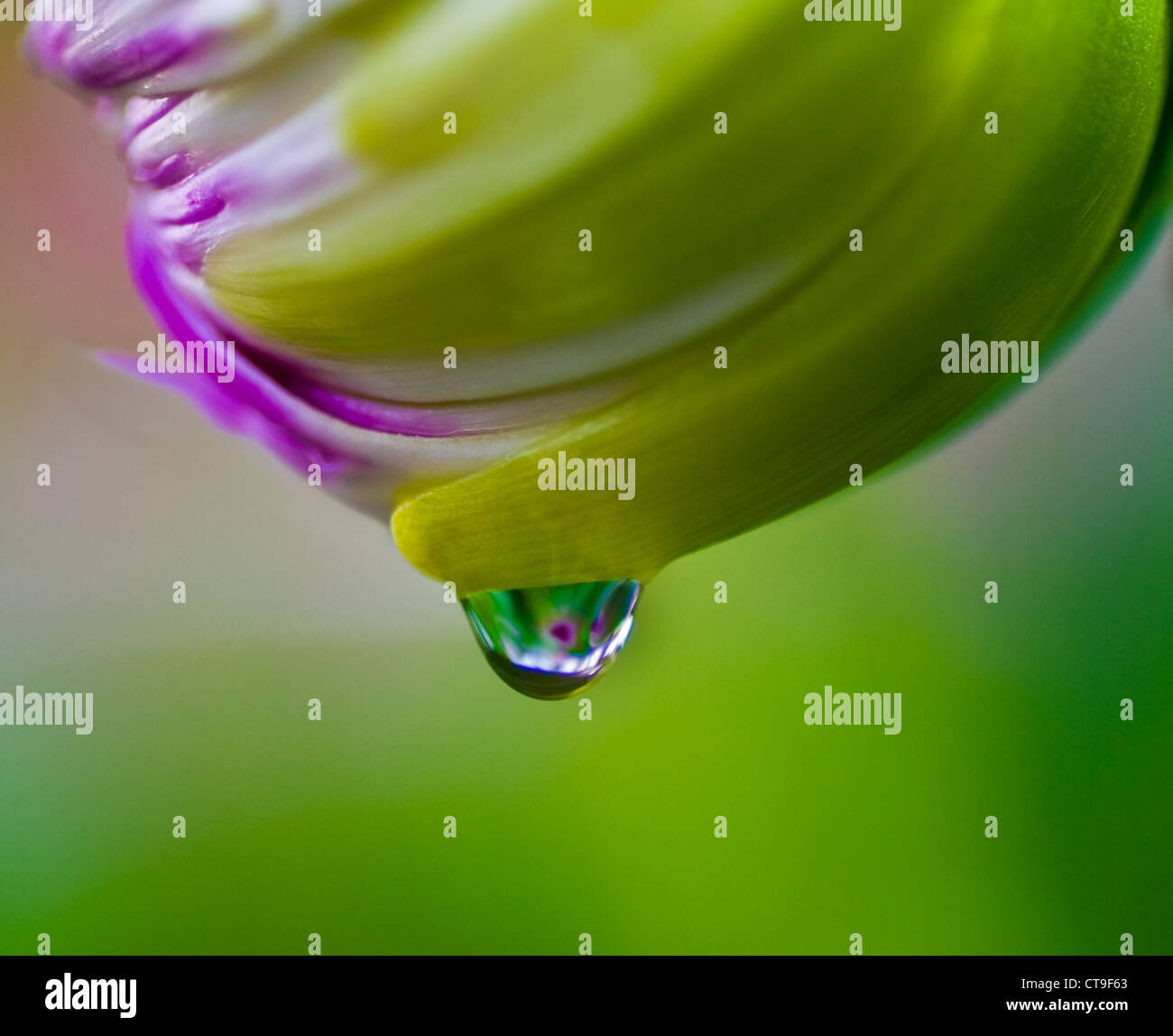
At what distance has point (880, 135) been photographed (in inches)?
17.0

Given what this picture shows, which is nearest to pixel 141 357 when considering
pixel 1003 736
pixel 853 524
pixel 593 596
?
pixel 593 596

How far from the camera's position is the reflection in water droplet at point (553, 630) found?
521mm

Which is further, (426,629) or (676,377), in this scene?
(426,629)

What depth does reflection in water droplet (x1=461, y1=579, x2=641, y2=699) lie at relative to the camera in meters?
0.52

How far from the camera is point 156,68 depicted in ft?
1.62

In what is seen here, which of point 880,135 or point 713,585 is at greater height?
point 880,135

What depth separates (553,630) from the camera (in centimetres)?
53

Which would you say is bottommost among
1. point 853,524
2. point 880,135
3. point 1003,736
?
point 1003,736

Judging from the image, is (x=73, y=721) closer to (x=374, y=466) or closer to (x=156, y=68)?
(x=374, y=466)

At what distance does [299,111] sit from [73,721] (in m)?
0.34

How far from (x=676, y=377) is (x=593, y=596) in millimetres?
113

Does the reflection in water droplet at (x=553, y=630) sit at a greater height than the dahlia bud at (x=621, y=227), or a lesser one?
lesser

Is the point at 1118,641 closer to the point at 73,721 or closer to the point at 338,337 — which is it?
the point at 338,337

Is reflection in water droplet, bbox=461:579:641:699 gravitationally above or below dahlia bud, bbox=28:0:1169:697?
below
